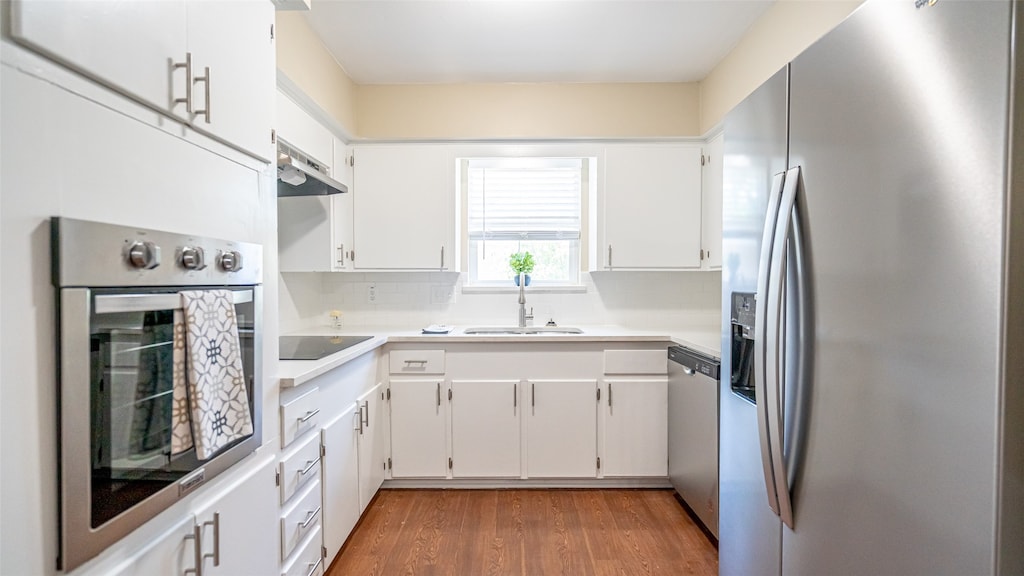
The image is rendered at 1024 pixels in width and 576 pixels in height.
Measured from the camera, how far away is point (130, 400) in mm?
775

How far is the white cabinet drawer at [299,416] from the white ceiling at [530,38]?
1.83m

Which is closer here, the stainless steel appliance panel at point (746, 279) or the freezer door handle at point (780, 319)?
the freezer door handle at point (780, 319)

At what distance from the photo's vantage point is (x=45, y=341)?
64 centimetres

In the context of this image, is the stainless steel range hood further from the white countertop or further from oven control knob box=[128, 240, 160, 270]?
oven control knob box=[128, 240, 160, 270]

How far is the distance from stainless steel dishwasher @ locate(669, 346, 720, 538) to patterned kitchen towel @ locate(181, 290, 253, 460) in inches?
69.5

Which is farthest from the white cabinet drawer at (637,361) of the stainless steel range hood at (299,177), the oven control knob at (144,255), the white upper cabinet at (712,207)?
the oven control knob at (144,255)

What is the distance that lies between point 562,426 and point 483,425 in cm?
45

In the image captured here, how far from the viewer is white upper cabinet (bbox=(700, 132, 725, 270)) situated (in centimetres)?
252

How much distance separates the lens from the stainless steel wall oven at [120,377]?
66cm

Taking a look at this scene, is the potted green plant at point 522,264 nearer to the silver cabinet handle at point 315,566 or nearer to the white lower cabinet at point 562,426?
the white lower cabinet at point 562,426

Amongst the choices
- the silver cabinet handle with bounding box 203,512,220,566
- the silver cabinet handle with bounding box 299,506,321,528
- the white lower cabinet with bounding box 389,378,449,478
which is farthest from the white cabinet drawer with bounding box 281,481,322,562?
the white lower cabinet with bounding box 389,378,449,478

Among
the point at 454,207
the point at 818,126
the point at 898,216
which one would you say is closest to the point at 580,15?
the point at 454,207

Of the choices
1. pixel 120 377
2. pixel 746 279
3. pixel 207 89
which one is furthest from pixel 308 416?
pixel 746 279

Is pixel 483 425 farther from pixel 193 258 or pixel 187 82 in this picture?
pixel 187 82
